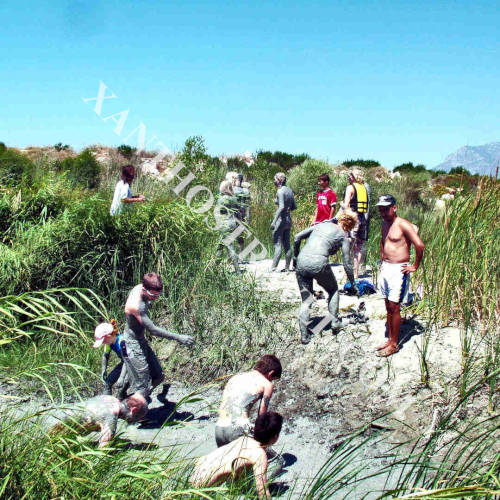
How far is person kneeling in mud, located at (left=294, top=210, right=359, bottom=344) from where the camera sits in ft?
20.1

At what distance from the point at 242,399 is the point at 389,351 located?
6.85ft

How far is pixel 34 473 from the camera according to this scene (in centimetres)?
259

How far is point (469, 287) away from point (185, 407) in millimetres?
3333

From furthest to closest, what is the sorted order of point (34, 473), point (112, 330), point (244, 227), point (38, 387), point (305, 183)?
point (305, 183) → point (244, 227) → point (38, 387) → point (112, 330) → point (34, 473)

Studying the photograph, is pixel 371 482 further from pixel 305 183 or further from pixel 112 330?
pixel 305 183

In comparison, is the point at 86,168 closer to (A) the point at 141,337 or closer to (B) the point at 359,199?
(B) the point at 359,199

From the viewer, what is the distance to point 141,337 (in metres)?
5.13

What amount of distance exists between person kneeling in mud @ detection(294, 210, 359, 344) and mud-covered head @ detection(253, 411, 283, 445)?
256 centimetres

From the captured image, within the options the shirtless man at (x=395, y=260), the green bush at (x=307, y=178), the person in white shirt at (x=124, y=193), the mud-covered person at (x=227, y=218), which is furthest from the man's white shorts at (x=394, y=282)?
the green bush at (x=307, y=178)

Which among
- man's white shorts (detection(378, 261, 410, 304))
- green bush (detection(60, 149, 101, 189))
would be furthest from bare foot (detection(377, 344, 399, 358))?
green bush (detection(60, 149, 101, 189))

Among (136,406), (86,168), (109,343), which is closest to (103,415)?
(136,406)

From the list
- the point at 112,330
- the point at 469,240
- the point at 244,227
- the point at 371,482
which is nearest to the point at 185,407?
the point at 112,330

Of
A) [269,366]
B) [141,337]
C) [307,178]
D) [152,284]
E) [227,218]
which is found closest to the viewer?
[269,366]

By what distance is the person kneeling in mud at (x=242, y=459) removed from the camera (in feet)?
10.6
